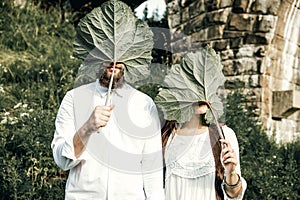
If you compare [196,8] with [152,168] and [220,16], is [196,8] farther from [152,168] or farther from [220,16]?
[152,168]

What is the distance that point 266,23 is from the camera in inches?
269

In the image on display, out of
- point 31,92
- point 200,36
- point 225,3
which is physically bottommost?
point 31,92

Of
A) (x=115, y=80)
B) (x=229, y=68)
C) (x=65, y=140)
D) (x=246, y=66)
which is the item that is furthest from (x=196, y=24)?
(x=65, y=140)

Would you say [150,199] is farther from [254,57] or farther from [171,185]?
[254,57]

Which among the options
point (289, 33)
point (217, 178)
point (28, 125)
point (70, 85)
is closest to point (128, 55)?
point (217, 178)

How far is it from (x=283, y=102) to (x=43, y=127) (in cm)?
288

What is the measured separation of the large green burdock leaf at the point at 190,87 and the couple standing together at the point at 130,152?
47 mm

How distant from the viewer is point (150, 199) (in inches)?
114

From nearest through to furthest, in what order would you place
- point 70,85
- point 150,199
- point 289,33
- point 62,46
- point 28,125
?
point 150,199 < point 28,125 < point 70,85 < point 289,33 < point 62,46

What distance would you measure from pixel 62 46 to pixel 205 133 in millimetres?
5631

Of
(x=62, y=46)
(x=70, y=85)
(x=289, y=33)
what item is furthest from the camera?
(x=62, y=46)

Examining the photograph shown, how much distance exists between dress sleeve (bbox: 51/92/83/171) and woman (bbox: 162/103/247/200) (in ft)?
1.67

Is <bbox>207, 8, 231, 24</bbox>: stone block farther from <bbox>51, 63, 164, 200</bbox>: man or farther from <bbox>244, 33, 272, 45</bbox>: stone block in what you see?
<bbox>51, 63, 164, 200</bbox>: man

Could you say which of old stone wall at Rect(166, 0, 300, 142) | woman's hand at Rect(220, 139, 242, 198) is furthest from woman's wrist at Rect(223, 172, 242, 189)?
old stone wall at Rect(166, 0, 300, 142)
